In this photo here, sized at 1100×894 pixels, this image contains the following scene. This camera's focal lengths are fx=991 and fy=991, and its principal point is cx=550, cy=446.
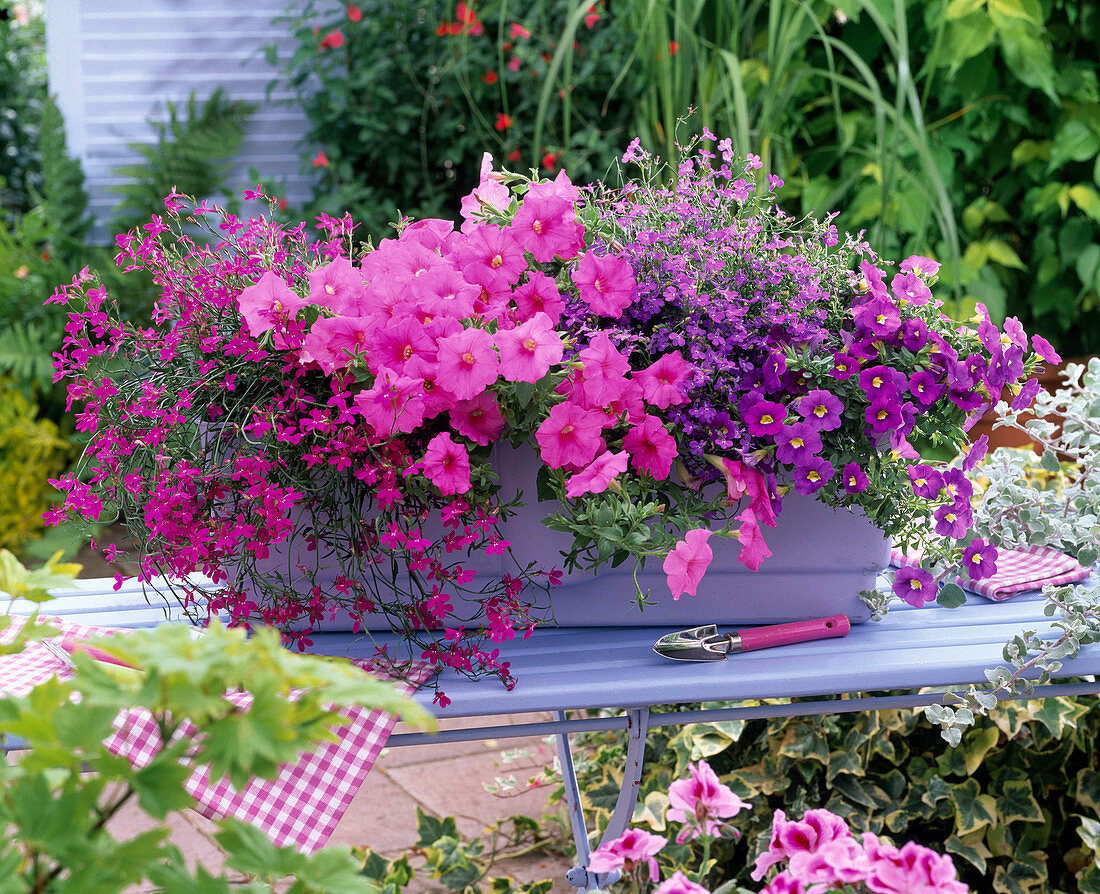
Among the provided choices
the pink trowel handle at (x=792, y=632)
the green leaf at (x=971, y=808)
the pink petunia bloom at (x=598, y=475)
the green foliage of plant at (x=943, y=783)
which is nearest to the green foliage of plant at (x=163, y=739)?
Result: the pink petunia bloom at (x=598, y=475)

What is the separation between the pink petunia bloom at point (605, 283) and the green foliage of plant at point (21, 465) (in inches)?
117

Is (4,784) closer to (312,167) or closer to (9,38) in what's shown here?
(312,167)

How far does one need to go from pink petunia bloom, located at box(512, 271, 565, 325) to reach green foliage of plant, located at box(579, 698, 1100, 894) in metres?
0.95

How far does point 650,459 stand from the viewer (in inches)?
36.1

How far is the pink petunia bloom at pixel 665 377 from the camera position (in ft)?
2.99

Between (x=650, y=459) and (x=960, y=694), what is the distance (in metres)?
0.42

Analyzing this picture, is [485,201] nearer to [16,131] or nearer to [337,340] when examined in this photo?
[337,340]

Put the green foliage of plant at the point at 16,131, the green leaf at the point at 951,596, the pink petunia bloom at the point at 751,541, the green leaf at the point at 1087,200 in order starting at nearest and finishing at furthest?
the pink petunia bloom at the point at 751,541 < the green leaf at the point at 951,596 < the green leaf at the point at 1087,200 < the green foliage of plant at the point at 16,131

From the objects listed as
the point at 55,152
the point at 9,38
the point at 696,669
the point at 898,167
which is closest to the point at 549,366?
the point at 696,669

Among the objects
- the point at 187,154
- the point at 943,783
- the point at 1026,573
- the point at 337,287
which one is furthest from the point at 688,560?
the point at 187,154

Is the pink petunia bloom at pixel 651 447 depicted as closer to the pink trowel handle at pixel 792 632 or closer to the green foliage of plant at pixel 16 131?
the pink trowel handle at pixel 792 632

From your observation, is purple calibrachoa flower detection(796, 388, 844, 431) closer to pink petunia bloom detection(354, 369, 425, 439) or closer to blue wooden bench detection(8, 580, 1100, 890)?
blue wooden bench detection(8, 580, 1100, 890)

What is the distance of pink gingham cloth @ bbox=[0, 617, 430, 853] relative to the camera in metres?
0.89

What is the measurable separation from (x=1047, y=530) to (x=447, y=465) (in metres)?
0.68
